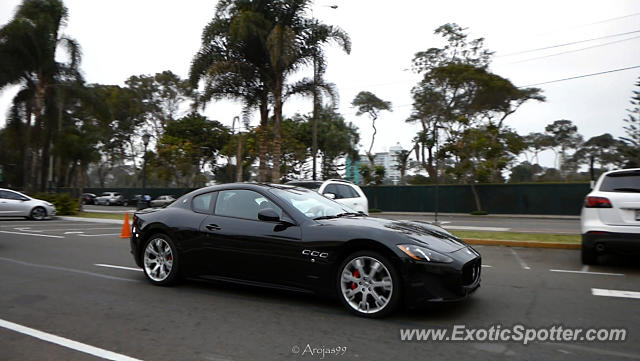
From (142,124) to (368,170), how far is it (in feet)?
91.2

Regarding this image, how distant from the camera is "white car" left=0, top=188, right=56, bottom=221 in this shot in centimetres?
1988

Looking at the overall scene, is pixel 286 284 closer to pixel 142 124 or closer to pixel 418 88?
pixel 418 88

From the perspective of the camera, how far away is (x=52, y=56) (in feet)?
86.3

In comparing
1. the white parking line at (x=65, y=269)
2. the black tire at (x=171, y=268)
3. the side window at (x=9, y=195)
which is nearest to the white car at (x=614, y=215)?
the black tire at (x=171, y=268)

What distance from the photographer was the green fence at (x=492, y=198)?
2784cm

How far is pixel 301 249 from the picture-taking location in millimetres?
4965

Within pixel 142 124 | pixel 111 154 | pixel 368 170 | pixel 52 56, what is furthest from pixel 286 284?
pixel 111 154

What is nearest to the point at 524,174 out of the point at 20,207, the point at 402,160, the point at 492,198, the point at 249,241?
the point at 492,198

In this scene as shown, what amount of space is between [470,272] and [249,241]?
7.81 feet

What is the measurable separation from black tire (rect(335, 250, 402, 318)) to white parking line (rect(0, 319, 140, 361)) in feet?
6.62

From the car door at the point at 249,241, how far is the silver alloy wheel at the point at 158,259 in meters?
0.73

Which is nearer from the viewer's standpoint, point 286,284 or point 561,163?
point 286,284

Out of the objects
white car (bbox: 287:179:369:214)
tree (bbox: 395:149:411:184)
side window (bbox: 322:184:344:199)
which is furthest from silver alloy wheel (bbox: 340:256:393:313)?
tree (bbox: 395:149:411:184)

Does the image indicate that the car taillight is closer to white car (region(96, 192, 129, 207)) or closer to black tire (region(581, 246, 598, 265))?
black tire (region(581, 246, 598, 265))
